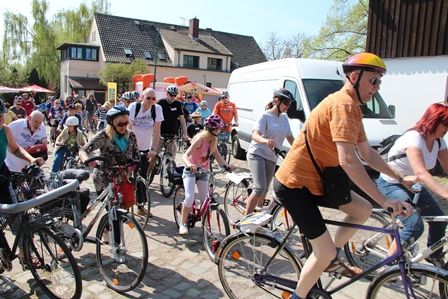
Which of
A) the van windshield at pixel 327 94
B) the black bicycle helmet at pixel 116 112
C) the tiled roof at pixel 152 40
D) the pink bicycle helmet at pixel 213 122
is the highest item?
the tiled roof at pixel 152 40

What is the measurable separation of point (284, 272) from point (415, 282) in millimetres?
971

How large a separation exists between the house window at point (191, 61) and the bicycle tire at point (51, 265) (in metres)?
39.7

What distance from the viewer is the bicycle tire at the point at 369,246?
3709 millimetres

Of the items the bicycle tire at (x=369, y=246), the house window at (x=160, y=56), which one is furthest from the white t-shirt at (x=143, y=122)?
the house window at (x=160, y=56)

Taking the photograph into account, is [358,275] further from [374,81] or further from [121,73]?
[121,73]

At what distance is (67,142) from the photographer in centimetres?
702

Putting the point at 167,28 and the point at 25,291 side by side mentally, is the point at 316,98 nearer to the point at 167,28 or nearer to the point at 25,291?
the point at 25,291

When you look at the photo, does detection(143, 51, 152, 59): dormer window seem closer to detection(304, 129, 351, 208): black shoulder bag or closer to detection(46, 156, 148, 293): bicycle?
detection(46, 156, 148, 293): bicycle

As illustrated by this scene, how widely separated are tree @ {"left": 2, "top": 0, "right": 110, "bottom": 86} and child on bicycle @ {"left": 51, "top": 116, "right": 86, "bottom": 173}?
41.0m

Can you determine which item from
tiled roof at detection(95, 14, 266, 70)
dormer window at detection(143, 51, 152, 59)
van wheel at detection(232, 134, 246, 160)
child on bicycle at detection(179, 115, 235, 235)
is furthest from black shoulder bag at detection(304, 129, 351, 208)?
dormer window at detection(143, 51, 152, 59)

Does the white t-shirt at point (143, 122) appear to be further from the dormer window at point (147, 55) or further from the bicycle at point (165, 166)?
the dormer window at point (147, 55)

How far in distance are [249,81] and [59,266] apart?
848 cm

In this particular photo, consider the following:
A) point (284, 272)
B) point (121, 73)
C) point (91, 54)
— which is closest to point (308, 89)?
point (284, 272)

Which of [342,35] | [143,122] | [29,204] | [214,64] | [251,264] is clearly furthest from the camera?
[214,64]
